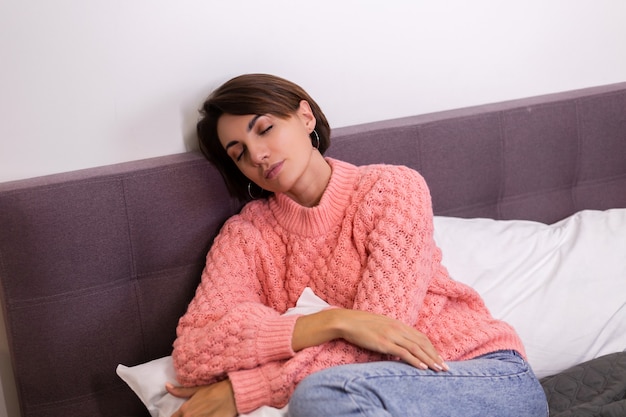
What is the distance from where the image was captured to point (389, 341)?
137cm

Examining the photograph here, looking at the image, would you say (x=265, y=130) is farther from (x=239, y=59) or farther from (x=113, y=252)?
(x=113, y=252)

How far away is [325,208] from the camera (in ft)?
5.19

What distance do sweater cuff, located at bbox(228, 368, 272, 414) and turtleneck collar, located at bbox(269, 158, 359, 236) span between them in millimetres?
339

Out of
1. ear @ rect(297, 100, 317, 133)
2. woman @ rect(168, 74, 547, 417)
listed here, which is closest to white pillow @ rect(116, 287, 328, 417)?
woman @ rect(168, 74, 547, 417)

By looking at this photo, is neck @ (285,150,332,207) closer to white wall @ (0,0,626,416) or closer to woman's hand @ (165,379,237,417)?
white wall @ (0,0,626,416)

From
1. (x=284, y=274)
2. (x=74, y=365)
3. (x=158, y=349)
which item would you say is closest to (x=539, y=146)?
(x=284, y=274)

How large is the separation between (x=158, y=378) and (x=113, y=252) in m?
0.28

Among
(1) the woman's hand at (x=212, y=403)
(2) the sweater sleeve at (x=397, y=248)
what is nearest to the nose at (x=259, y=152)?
(2) the sweater sleeve at (x=397, y=248)

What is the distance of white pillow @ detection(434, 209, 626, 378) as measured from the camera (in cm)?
173

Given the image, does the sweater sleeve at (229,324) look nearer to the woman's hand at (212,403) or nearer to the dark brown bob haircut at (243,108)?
the woman's hand at (212,403)

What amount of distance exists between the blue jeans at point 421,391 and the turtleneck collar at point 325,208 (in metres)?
0.36

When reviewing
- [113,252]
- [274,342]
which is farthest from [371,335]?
[113,252]

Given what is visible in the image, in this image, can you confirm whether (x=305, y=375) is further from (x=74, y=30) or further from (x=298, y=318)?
(x=74, y=30)

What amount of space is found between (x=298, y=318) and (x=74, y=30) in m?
0.76
